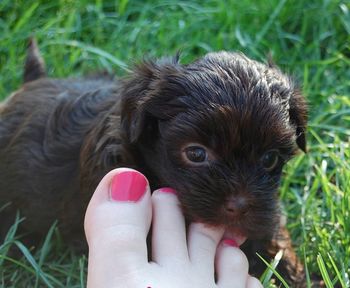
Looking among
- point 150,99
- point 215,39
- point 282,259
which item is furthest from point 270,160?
point 215,39

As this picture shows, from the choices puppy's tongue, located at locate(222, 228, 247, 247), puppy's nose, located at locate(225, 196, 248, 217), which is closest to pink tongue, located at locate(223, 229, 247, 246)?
puppy's tongue, located at locate(222, 228, 247, 247)

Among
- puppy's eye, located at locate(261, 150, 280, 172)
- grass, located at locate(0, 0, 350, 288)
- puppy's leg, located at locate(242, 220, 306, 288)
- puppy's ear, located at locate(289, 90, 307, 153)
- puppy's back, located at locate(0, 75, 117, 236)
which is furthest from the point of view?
grass, located at locate(0, 0, 350, 288)

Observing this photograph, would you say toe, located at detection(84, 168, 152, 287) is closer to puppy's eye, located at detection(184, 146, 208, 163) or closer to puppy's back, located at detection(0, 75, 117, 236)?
puppy's eye, located at detection(184, 146, 208, 163)

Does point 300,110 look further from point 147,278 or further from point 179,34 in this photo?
point 179,34

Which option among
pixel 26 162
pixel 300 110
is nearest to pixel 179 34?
pixel 26 162

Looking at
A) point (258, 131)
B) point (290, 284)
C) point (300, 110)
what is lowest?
point (290, 284)

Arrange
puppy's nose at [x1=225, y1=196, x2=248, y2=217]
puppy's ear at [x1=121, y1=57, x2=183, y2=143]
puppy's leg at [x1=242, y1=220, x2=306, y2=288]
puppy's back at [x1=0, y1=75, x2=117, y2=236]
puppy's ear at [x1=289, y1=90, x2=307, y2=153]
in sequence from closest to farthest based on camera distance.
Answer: puppy's nose at [x1=225, y1=196, x2=248, y2=217] < puppy's ear at [x1=121, y1=57, x2=183, y2=143] < puppy's ear at [x1=289, y1=90, x2=307, y2=153] < puppy's leg at [x1=242, y1=220, x2=306, y2=288] < puppy's back at [x1=0, y1=75, x2=117, y2=236]

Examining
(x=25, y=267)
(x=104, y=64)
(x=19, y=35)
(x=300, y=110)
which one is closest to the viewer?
(x=300, y=110)

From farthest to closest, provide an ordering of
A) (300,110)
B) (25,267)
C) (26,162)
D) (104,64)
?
(104,64)
(26,162)
(25,267)
(300,110)

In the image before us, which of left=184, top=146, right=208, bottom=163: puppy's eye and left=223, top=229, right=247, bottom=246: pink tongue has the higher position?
left=184, top=146, right=208, bottom=163: puppy's eye
